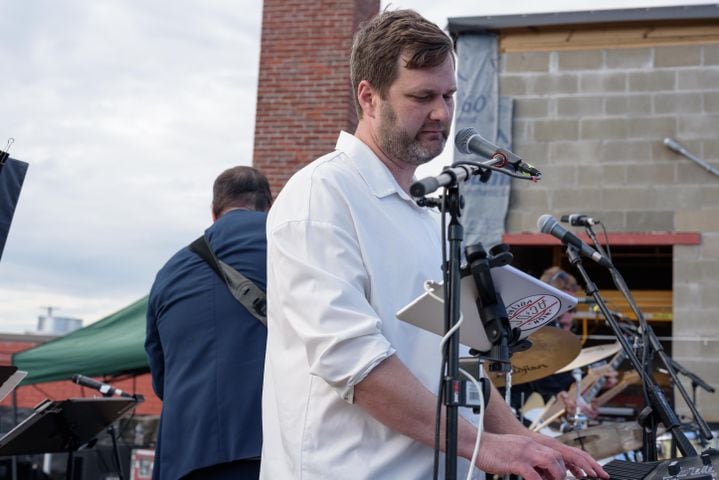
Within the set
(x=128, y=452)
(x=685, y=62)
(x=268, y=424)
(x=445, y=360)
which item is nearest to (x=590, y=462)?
(x=445, y=360)

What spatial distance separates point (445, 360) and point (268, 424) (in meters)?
0.59

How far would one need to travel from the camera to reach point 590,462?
7.04 ft

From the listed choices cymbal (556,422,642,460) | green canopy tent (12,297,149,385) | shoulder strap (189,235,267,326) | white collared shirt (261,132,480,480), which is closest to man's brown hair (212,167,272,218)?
shoulder strap (189,235,267,326)

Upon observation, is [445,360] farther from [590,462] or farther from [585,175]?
[585,175]

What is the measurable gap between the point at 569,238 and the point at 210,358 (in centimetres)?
158

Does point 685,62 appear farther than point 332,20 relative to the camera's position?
No

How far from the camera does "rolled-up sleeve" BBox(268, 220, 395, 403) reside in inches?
82.5

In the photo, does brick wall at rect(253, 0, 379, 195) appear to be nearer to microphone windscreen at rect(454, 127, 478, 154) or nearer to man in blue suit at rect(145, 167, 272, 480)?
man in blue suit at rect(145, 167, 272, 480)

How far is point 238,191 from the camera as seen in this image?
13.1 ft

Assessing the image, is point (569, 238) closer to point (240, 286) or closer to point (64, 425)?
point (240, 286)

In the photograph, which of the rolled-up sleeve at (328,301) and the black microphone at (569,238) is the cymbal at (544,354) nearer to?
the black microphone at (569,238)

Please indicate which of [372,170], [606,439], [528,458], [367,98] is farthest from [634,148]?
[528,458]

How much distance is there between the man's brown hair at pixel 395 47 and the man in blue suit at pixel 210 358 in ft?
4.30

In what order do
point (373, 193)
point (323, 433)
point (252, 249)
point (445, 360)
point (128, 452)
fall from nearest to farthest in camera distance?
point (445, 360) → point (323, 433) → point (373, 193) → point (252, 249) → point (128, 452)
